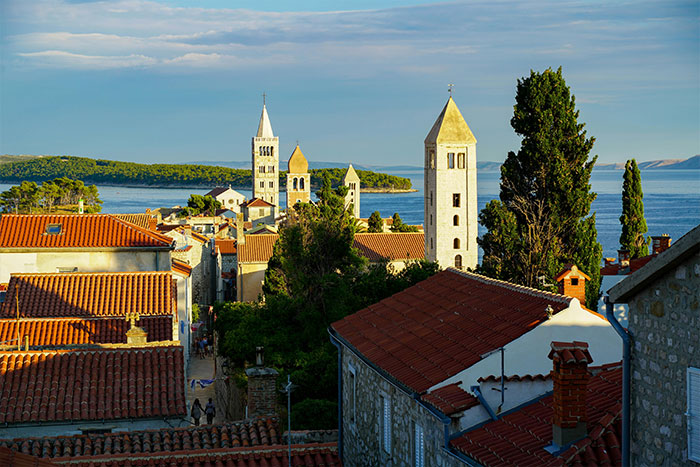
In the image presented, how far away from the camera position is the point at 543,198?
33.3 meters

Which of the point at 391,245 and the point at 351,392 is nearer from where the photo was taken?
the point at 351,392

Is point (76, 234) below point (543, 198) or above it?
below

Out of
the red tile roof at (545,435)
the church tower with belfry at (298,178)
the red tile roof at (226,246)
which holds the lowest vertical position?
the red tile roof at (226,246)

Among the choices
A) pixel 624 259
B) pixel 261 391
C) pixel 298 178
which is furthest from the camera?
pixel 298 178


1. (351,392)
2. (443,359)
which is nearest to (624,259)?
(351,392)

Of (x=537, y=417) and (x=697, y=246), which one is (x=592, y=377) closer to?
(x=537, y=417)

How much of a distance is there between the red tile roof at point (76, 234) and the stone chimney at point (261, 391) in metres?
16.0

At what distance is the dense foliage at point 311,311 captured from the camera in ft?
72.6

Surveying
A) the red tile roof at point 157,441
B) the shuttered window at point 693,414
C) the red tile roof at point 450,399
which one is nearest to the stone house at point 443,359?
the red tile roof at point 450,399

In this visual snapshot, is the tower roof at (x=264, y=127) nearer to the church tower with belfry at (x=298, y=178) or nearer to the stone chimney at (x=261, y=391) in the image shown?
the church tower with belfry at (x=298, y=178)

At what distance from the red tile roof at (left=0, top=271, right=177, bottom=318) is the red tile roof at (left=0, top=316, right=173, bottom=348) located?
102 cm

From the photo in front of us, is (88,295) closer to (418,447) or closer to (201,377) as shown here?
(201,377)

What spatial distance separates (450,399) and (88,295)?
17.4 meters

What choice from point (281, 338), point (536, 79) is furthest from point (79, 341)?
point (536, 79)
